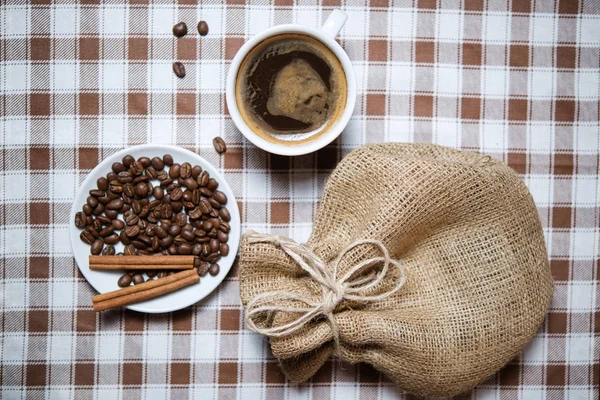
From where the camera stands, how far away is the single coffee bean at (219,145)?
48.4 inches

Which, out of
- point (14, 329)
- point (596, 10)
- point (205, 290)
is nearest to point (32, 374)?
point (14, 329)

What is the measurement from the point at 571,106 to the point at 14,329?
1526 mm

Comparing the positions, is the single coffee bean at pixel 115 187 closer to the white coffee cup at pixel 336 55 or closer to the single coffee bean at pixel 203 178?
the single coffee bean at pixel 203 178

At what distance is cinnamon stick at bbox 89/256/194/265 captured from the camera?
1.19m

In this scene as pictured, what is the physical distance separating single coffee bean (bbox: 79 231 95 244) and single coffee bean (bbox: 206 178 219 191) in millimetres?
309

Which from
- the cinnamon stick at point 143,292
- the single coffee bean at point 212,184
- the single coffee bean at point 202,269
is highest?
the single coffee bean at point 212,184

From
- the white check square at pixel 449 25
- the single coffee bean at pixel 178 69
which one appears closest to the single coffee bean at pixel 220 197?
the single coffee bean at pixel 178 69

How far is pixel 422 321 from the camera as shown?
1.07 meters

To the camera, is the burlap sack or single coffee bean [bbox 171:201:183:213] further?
single coffee bean [bbox 171:201:183:213]

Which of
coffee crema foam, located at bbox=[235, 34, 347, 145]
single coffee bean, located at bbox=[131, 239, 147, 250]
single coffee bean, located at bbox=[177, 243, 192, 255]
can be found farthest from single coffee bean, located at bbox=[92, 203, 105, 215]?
coffee crema foam, located at bbox=[235, 34, 347, 145]

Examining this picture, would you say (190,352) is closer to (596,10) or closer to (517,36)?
(517,36)

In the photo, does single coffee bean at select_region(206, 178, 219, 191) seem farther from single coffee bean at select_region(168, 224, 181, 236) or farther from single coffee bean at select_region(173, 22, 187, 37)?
single coffee bean at select_region(173, 22, 187, 37)

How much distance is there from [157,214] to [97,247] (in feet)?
0.53

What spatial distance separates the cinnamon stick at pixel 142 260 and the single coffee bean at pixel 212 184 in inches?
6.8
